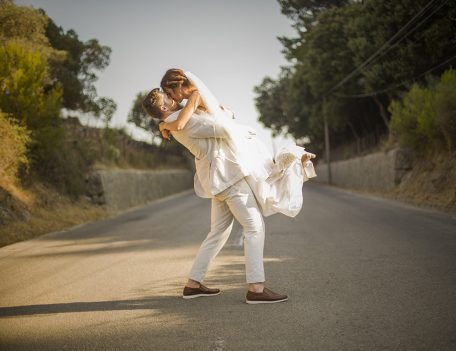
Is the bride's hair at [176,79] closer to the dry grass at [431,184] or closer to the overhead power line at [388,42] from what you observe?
the dry grass at [431,184]

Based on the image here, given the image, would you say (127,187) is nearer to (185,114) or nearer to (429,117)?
(429,117)

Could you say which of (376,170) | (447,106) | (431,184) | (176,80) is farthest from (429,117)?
(176,80)

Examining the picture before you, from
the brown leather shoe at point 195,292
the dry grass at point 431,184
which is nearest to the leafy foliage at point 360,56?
the dry grass at point 431,184

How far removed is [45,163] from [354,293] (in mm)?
12910

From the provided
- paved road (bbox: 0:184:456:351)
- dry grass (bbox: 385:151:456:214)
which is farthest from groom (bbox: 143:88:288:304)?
dry grass (bbox: 385:151:456:214)

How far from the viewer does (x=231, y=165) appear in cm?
410

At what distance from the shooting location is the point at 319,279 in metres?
4.88

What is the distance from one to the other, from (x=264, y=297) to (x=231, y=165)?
1.22 metres

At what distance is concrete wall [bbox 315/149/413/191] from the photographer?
18391mm

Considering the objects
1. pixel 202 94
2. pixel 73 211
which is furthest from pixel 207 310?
pixel 73 211

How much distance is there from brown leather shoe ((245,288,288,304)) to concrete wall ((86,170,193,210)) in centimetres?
1416

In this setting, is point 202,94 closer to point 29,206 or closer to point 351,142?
point 29,206

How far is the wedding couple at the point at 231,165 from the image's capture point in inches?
157

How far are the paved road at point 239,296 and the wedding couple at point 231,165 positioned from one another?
371mm
